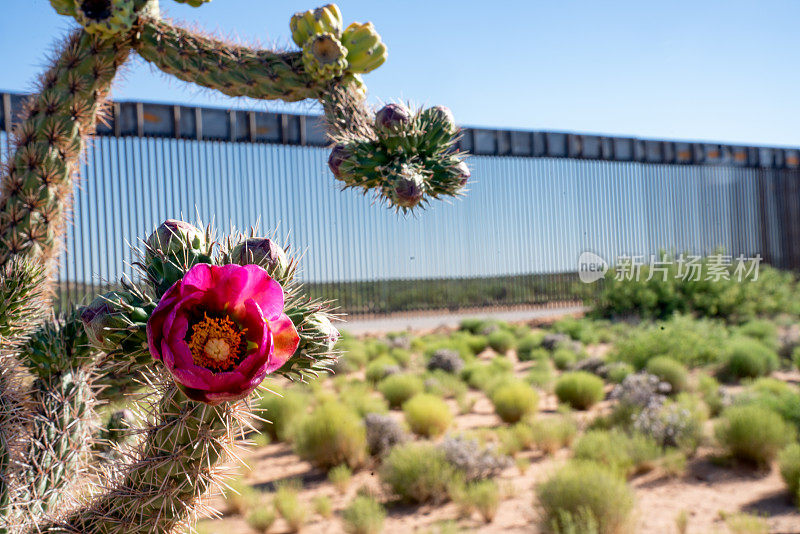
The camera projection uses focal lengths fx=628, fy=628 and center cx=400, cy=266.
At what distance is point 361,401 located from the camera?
8.25 metres

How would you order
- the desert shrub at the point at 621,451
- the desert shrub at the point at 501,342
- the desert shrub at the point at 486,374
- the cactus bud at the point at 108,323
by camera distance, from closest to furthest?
the cactus bud at the point at 108,323 < the desert shrub at the point at 621,451 < the desert shrub at the point at 486,374 < the desert shrub at the point at 501,342

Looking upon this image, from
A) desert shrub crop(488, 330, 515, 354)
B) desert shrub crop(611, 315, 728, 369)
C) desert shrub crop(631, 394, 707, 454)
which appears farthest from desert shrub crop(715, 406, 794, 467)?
desert shrub crop(488, 330, 515, 354)

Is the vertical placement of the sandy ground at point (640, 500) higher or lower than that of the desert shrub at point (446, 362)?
lower

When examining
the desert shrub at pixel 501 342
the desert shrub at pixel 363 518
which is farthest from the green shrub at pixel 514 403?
the desert shrub at pixel 501 342

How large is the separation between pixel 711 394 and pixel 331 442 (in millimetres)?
4943

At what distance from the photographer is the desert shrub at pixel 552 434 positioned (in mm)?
6883

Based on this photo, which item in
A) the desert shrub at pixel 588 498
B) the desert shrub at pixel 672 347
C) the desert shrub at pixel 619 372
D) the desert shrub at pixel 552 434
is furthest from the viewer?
the desert shrub at pixel 672 347

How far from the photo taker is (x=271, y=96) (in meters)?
2.11

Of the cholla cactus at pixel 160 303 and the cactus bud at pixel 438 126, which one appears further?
the cactus bud at pixel 438 126

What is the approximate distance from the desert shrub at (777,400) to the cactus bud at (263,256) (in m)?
7.23

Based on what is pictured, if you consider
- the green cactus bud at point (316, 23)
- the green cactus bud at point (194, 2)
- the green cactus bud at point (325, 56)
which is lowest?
the green cactus bud at point (325, 56)

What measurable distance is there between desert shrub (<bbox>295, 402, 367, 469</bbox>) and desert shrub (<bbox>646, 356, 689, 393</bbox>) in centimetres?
455

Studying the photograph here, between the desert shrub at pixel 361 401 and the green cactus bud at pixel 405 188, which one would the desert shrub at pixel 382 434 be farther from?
the green cactus bud at pixel 405 188

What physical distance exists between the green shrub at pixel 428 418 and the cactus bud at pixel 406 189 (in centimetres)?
632
